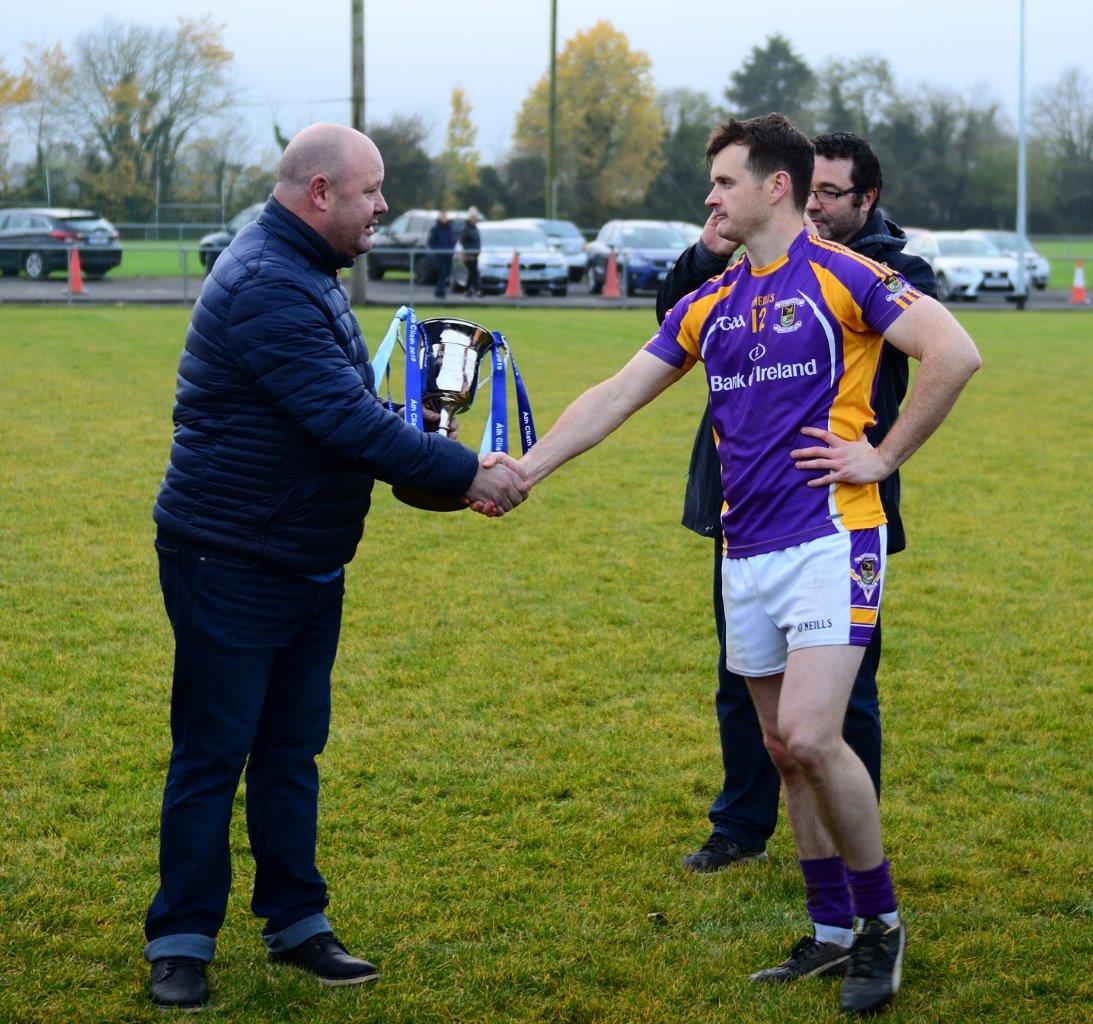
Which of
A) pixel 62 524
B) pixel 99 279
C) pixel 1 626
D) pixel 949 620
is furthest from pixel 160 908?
pixel 99 279

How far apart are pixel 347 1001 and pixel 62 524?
6.04 metres

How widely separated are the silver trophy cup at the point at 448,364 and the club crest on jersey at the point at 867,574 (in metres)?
1.44

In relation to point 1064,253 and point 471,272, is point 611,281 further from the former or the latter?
point 1064,253

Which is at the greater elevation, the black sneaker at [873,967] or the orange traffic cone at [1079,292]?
the orange traffic cone at [1079,292]

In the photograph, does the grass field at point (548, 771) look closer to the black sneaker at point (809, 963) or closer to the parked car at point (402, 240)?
the black sneaker at point (809, 963)

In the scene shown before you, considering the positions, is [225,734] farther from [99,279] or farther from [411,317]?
[99,279]

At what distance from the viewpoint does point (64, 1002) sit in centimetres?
364

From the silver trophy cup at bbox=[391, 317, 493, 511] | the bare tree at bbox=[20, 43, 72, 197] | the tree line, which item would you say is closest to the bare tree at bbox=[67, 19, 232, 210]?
the bare tree at bbox=[20, 43, 72, 197]

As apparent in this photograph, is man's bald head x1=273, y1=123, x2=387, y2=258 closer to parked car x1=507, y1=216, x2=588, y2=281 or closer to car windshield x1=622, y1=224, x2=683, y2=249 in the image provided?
car windshield x1=622, y1=224, x2=683, y2=249

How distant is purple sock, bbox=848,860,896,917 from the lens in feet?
12.3

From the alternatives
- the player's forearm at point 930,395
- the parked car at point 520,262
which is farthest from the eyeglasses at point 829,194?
the parked car at point 520,262

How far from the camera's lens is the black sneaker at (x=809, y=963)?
12.6 feet

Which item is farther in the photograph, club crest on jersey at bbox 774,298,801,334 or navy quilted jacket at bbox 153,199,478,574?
club crest on jersey at bbox 774,298,801,334

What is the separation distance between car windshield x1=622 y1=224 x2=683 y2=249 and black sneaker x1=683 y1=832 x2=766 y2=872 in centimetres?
2739
